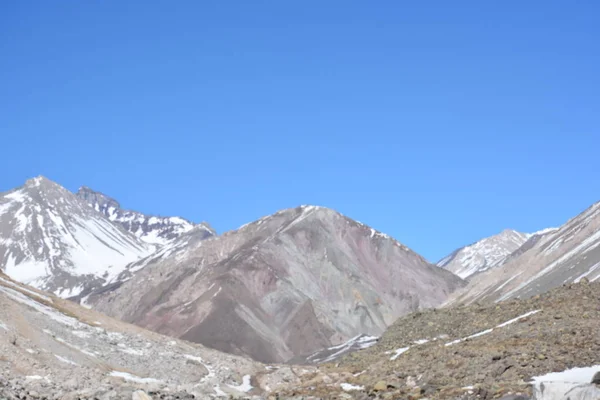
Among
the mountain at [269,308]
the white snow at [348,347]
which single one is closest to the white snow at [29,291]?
the white snow at [348,347]

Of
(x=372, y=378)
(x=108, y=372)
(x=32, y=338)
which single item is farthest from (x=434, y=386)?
(x=32, y=338)

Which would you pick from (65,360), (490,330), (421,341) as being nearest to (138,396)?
(65,360)

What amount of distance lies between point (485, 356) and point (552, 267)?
74.8m

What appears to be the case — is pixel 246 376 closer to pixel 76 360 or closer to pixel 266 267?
pixel 76 360

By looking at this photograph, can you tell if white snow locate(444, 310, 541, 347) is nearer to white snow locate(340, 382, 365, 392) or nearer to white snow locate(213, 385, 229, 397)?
white snow locate(340, 382, 365, 392)

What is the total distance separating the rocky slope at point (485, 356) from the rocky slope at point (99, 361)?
743cm

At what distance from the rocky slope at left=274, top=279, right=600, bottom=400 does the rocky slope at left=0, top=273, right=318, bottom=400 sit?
7426mm

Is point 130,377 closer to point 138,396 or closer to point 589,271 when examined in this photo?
point 138,396

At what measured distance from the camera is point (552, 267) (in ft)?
369

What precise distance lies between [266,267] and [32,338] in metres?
137

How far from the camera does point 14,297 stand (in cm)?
6569

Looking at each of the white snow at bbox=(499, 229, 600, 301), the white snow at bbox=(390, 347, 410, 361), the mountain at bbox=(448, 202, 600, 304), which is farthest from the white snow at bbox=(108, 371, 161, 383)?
the white snow at bbox=(499, 229, 600, 301)

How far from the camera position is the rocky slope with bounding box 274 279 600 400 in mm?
35281

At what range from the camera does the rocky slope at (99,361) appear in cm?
4303
